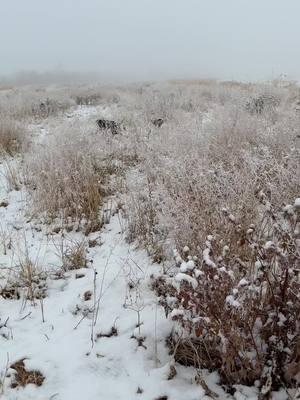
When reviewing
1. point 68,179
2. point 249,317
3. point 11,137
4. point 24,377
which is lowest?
point 24,377

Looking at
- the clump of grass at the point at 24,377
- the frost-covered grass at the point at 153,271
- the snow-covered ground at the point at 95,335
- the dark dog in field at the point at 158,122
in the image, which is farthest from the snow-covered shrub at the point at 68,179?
the dark dog in field at the point at 158,122

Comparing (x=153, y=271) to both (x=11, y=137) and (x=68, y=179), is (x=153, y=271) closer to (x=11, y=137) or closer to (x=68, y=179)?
(x=68, y=179)

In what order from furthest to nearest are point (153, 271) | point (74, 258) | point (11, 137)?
point (11, 137), point (74, 258), point (153, 271)

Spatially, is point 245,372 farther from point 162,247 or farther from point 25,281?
point 25,281

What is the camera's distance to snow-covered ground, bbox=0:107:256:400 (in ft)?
6.87

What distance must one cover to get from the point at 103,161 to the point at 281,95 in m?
6.24

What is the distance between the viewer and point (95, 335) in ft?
8.15

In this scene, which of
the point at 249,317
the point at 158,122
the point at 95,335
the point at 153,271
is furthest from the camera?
the point at 158,122

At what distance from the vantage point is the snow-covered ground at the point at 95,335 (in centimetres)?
209

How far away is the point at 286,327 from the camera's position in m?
1.98

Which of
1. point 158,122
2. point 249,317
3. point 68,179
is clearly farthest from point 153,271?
point 158,122

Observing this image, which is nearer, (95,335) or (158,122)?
(95,335)

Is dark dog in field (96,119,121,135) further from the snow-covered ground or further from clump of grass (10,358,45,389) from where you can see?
clump of grass (10,358,45,389)

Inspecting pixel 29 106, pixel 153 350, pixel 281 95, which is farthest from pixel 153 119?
pixel 153 350
